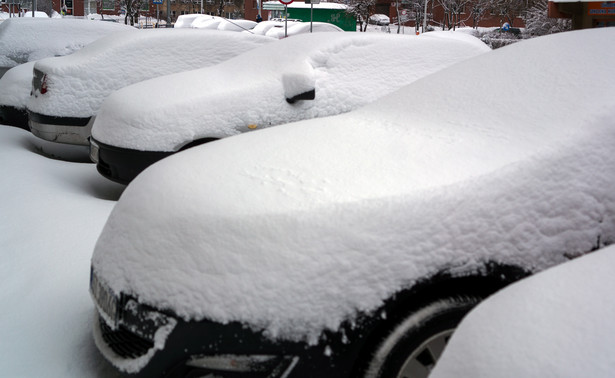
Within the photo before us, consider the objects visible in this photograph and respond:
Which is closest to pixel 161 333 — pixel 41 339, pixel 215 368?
pixel 215 368

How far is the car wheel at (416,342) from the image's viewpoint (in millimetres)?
1998

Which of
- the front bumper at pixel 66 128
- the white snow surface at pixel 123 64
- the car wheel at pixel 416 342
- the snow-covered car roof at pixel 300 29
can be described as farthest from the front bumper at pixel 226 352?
the snow-covered car roof at pixel 300 29

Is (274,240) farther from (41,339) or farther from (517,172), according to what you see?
(41,339)

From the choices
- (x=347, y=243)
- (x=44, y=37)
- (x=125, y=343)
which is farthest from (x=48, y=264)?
(x=44, y=37)

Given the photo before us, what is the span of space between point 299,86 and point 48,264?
218cm

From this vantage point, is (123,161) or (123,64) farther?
(123,64)

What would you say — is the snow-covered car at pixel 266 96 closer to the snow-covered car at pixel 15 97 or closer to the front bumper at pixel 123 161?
the front bumper at pixel 123 161

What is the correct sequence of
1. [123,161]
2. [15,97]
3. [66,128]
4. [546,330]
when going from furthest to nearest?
[15,97]
[66,128]
[123,161]
[546,330]

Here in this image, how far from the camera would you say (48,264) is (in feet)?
12.3

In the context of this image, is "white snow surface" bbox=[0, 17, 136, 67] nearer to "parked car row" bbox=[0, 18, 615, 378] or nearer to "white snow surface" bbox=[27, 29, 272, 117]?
"white snow surface" bbox=[27, 29, 272, 117]

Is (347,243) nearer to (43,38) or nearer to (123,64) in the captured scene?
(123,64)

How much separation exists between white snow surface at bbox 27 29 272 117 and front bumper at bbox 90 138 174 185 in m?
1.52

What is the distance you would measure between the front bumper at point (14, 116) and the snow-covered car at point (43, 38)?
6.93 feet

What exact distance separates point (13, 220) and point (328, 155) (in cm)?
293
